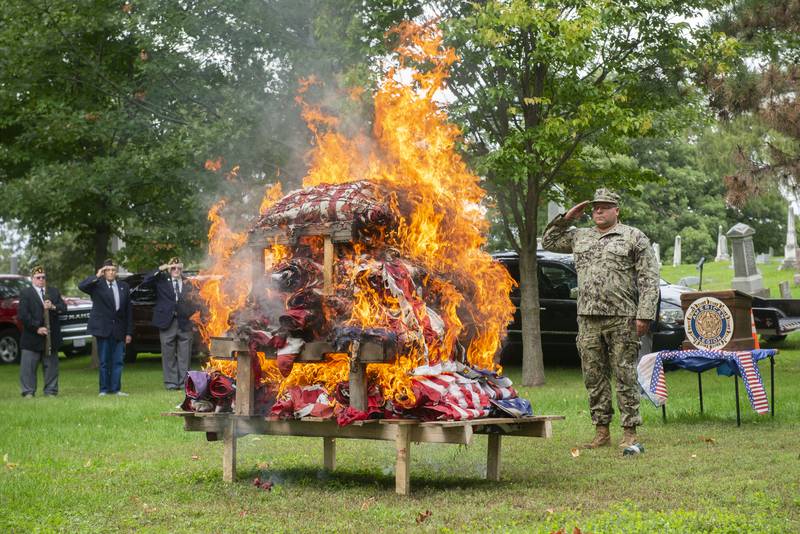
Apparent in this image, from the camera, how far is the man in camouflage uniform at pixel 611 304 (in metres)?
8.68

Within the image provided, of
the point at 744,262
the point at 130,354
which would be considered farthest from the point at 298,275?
the point at 744,262

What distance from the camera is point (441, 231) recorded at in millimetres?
7816

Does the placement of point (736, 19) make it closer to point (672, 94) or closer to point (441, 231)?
point (672, 94)

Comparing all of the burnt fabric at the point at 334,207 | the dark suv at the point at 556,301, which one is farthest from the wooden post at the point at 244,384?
the dark suv at the point at 556,301

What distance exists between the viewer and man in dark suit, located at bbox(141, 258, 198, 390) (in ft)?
53.7

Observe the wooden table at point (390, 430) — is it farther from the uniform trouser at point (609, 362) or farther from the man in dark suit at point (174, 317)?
the man in dark suit at point (174, 317)

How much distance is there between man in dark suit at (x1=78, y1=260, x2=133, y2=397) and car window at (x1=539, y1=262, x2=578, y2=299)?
23.6 feet

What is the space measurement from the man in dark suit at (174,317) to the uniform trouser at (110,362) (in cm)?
92

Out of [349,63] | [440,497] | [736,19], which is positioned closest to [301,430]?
[440,497]

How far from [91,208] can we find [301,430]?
15.2m

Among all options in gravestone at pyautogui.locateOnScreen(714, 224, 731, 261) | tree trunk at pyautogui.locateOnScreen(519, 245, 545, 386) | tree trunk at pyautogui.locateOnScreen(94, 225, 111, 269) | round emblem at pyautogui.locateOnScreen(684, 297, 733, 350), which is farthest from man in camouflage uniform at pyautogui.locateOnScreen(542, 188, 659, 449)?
gravestone at pyautogui.locateOnScreen(714, 224, 731, 261)

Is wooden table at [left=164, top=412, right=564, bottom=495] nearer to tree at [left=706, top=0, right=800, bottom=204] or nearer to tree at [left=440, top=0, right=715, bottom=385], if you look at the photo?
tree at [left=440, top=0, right=715, bottom=385]

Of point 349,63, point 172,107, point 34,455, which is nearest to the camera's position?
point 34,455

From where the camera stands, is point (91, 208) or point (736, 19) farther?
point (91, 208)
